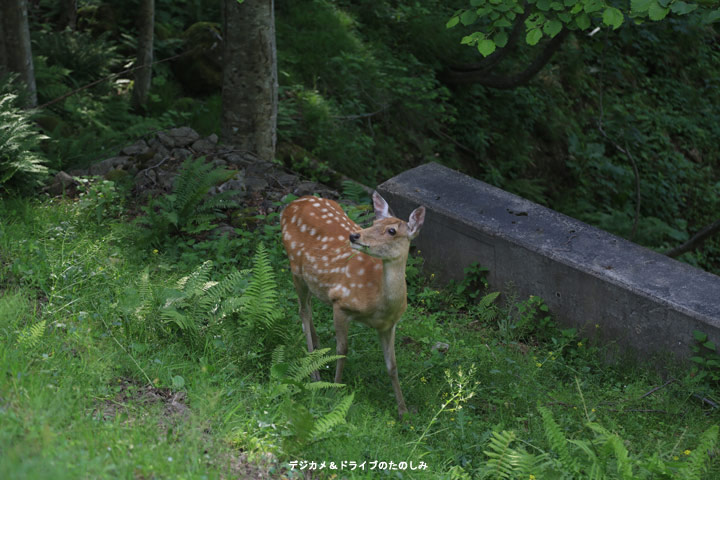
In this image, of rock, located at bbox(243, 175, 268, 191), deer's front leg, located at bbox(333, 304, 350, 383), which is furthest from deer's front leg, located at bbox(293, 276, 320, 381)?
rock, located at bbox(243, 175, 268, 191)

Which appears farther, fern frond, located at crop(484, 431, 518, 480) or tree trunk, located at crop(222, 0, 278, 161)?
tree trunk, located at crop(222, 0, 278, 161)

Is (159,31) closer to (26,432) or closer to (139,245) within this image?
(139,245)

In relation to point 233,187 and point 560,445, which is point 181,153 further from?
point 560,445

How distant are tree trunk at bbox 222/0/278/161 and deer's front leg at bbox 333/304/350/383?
4.22 metres

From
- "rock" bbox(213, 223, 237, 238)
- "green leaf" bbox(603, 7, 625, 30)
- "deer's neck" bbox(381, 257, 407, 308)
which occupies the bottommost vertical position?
"rock" bbox(213, 223, 237, 238)

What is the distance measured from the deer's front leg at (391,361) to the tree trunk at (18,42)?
587 cm

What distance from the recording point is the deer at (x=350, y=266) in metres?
4.75

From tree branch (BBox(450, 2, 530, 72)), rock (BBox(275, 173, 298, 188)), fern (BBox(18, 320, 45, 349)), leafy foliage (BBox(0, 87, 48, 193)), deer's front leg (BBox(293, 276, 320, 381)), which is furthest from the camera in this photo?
tree branch (BBox(450, 2, 530, 72))

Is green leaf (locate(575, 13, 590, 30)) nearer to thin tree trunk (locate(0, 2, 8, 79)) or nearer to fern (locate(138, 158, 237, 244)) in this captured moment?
fern (locate(138, 158, 237, 244))

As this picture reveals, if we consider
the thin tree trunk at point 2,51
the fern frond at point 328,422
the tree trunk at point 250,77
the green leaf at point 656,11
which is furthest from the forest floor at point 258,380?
the green leaf at point 656,11

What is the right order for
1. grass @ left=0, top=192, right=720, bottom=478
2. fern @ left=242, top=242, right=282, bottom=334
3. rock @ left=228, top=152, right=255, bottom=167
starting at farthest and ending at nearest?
rock @ left=228, top=152, right=255, bottom=167, fern @ left=242, top=242, right=282, bottom=334, grass @ left=0, top=192, right=720, bottom=478

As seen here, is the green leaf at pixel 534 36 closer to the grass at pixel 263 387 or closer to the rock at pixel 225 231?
the grass at pixel 263 387

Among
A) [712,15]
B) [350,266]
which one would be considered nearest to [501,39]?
[712,15]

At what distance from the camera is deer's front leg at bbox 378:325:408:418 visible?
5.25 m
